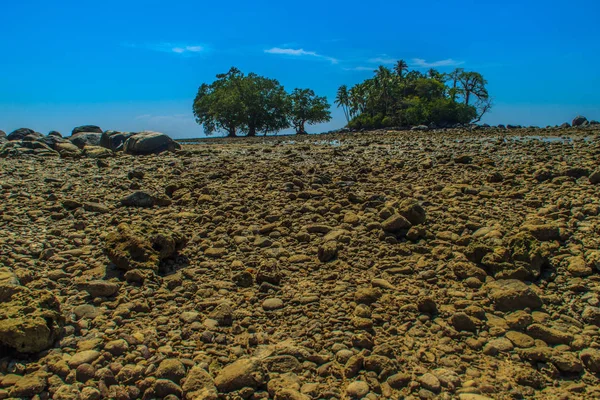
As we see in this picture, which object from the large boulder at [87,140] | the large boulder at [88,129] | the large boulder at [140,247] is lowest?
the large boulder at [140,247]

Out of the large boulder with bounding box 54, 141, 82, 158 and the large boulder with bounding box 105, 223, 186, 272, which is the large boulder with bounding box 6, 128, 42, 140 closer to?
the large boulder with bounding box 54, 141, 82, 158

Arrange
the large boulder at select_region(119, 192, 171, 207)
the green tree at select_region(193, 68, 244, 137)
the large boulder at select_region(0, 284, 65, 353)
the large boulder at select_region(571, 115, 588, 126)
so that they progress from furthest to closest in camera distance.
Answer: the green tree at select_region(193, 68, 244, 137)
the large boulder at select_region(571, 115, 588, 126)
the large boulder at select_region(119, 192, 171, 207)
the large boulder at select_region(0, 284, 65, 353)

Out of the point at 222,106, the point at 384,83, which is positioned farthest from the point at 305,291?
the point at 384,83

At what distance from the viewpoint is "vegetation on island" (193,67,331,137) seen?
54.3 meters

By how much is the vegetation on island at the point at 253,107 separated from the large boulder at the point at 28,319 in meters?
49.6

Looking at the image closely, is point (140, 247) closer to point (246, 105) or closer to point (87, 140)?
point (87, 140)

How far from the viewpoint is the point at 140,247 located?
19.3ft

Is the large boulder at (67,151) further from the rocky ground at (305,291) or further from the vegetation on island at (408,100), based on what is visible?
the vegetation on island at (408,100)

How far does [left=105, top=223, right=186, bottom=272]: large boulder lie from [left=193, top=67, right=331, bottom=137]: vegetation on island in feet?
158

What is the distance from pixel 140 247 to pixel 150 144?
1118cm

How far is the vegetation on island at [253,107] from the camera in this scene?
5434 cm

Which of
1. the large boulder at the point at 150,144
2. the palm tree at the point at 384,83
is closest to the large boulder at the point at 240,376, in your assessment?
the large boulder at the point at 150,144

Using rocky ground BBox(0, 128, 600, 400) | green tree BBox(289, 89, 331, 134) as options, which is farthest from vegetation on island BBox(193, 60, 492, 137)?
rocky ground BBox(0, 128, 600, 400)

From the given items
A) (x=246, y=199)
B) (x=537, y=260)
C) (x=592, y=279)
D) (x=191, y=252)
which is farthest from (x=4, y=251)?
(x=592, y=279)
